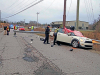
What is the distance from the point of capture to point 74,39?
33.7 ft

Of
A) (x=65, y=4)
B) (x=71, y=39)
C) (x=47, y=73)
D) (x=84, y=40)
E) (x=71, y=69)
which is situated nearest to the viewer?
(x=47, y=73)

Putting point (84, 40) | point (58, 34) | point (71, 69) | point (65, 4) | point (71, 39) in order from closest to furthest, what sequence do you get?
point (71, 69), point (84, 40), point (71, 39), point (58, 34), point (65, 4)

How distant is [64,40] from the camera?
11.3 m

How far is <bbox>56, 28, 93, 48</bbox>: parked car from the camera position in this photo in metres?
9.74

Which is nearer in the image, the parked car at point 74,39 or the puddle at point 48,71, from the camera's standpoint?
the puddle at point 48,71

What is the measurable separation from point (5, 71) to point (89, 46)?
23.8 ft

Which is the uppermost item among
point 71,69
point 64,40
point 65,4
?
point 65,4

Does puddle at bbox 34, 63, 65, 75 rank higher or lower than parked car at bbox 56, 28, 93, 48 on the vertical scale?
lower

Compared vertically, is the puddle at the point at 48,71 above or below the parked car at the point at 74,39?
below

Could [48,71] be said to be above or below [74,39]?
below

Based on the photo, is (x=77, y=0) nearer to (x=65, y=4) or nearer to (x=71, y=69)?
(x=65, y=4)

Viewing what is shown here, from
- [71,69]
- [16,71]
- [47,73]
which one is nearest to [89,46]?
[71,69]

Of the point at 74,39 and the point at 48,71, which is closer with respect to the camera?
the point at 48,71

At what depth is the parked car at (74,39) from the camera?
32.0ft
